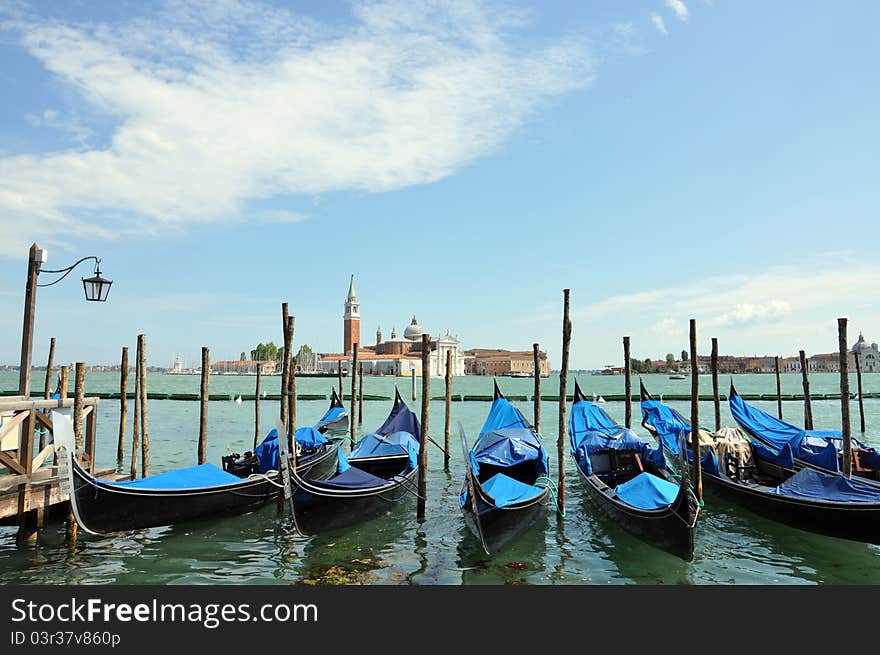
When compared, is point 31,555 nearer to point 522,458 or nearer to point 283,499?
point 283,499

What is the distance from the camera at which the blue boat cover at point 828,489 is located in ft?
17.5

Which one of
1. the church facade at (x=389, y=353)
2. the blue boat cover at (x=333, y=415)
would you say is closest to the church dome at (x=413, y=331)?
the church facade at (x=389, y=353)

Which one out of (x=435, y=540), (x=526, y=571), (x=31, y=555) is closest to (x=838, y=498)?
(x=526, y=571)

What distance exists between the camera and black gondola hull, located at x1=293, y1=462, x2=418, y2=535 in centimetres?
571

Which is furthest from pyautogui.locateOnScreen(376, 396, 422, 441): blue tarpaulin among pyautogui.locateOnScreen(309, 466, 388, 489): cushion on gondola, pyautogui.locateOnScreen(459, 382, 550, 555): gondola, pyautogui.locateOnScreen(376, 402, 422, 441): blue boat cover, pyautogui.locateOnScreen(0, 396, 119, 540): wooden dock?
pyautogui.locateOnScreen(0, 396, 119, 540): wooden dock

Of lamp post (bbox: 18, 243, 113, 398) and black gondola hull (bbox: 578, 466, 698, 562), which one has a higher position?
lamp post (bbox: 18, 243, 113, 398)

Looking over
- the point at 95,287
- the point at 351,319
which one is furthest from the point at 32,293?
the point at 351,319

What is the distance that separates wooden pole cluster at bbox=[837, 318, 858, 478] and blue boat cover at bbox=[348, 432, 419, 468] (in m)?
4.93

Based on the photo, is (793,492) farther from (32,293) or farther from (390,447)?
(32,293)

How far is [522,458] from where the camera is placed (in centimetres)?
700

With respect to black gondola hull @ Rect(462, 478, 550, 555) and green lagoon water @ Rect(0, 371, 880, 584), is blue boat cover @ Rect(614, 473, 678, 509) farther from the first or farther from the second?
black gondola hull @ Rect(462, 478, 550, 555)

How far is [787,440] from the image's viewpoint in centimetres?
867

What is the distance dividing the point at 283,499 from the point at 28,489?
7.96ft

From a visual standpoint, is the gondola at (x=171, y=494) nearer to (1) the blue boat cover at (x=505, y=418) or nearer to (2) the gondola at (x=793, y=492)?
(1) the blue boat cover at (x=505, y=418)
